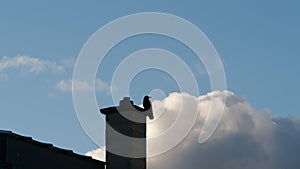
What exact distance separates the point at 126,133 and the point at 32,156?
364 centimetres

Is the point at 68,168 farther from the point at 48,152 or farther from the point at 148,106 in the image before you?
the point at 148,106

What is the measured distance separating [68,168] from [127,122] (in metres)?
2.55

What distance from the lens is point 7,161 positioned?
19719mm

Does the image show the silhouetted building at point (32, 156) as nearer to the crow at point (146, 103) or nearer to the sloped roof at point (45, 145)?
the sloped roof at point (45, 145)

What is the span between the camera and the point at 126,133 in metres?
23.4

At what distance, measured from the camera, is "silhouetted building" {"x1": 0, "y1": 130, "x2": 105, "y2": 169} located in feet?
64.7

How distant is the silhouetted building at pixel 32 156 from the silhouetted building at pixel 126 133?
884 mm

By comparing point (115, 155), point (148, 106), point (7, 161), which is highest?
point (148, 106)

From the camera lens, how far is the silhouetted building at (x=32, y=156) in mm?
19734

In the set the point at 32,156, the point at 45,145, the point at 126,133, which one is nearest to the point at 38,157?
the point at 32,156

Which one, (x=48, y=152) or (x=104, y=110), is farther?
(x=104, y=110)

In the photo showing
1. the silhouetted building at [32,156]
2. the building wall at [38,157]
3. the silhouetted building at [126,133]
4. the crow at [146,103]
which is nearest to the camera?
the silhouetted building at [32,156]

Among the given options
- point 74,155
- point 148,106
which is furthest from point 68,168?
point 148,106

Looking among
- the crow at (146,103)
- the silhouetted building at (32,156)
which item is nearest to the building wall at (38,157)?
the silhouetted building at (32,156)
